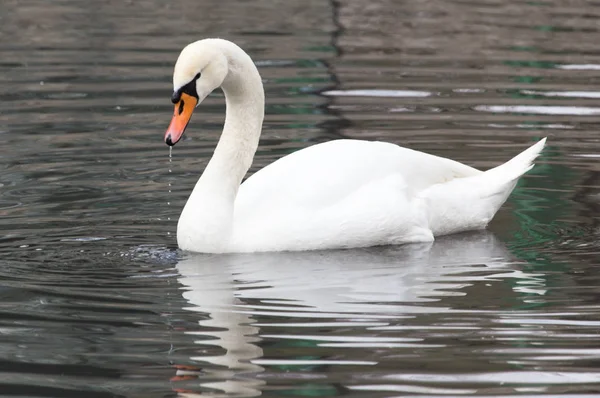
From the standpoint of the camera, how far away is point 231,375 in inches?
242

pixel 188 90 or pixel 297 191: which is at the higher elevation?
pixel 188 90

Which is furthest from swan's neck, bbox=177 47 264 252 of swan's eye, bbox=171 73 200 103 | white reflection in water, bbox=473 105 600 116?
white reflection in water, bbox=473 105 600 116

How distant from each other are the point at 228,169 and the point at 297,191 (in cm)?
49

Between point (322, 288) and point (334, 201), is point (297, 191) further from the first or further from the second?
point (322, 288)

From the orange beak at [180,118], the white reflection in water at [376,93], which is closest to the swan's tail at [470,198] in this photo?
the orange beak at [180,118]

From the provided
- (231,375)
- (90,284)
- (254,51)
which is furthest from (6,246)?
(254,51)

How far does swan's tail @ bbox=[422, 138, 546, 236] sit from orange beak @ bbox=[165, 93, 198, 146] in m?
1.71

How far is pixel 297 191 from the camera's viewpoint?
8.66 meters

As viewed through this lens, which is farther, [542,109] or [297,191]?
[542,109]

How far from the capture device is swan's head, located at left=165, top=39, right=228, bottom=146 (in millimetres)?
8195

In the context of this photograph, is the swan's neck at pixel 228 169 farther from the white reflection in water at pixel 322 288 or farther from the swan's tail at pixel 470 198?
the swan's tail at pixel 470 198

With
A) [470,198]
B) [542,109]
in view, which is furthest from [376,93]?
[470,198]

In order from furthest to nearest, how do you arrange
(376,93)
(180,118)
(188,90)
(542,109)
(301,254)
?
(376,93), (542,109), (301,254), (188,90), (180,118)

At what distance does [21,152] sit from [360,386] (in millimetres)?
6062
